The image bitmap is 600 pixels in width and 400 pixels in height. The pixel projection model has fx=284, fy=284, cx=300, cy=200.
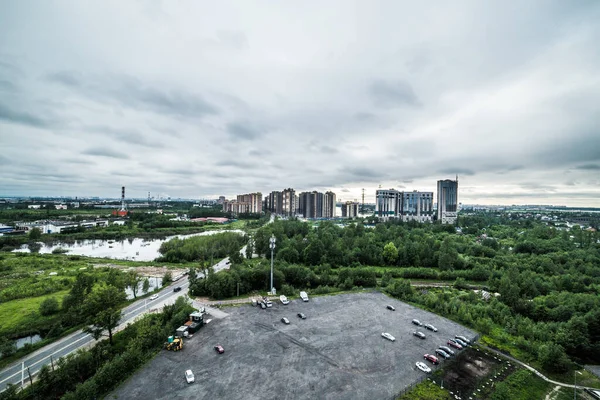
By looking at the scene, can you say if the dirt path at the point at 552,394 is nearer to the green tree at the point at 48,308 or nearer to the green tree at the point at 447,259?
the green tree at the point at 447,259

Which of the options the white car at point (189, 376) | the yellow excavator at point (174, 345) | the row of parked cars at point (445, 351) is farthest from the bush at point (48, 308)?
the row of parked cars at point (445, 351)

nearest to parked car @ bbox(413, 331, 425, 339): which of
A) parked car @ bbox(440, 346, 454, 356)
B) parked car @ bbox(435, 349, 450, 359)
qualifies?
parked car @ bbox(440, 346, 454, 356)

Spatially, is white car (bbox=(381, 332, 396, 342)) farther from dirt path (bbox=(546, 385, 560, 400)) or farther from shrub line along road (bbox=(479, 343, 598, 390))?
dirt path (bbox=(546, 385, 560, 400))

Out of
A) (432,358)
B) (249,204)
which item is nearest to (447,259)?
(432,358)

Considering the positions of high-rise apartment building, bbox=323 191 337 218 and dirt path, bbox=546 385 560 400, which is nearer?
dirt path, bbox=546 385 560 400

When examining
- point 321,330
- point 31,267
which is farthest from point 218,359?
point 31,267

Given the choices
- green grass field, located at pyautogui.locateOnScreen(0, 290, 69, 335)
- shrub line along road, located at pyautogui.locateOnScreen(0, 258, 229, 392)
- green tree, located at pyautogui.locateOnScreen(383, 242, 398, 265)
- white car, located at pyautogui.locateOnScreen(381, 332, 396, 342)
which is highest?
green tree, located at pyautogui.locateOnScreen(383, 242, 398, 265)
